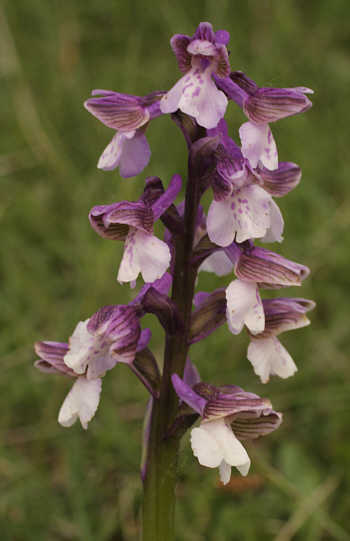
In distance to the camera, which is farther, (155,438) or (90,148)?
(90,148)

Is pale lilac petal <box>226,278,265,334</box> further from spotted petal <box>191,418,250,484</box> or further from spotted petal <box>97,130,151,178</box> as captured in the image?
spotted petal <box>97,130,151,178</box>

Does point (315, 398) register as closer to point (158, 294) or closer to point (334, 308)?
point (334, 308)

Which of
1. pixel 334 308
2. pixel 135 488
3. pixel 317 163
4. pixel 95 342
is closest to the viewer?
pixel 95 342

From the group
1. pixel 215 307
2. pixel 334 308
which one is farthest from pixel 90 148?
pixel 215 307

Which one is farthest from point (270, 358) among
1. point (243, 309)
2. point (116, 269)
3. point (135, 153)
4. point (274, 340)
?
point (116, 269)

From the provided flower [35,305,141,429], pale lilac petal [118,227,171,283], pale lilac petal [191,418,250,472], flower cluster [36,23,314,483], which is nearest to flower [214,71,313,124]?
flower cluster [36,23,314,483]

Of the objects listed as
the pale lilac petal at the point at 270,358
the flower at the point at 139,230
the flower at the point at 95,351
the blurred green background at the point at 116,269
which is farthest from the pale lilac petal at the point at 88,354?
the blurred green background at the point at 116,269
